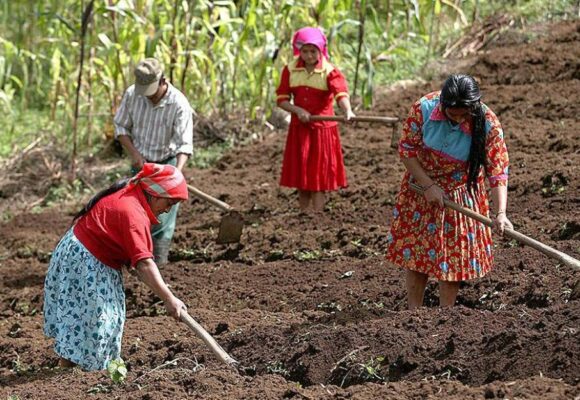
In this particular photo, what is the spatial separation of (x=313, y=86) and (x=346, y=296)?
2.48 meters

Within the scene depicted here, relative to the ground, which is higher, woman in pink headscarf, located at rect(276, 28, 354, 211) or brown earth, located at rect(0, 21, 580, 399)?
woman in pink headscarf, located at rect(276, 28, 354, 211)

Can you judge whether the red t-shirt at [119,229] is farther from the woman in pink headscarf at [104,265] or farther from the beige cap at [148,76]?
the beige cap at [148,76]

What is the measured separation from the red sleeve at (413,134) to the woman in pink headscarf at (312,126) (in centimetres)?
279

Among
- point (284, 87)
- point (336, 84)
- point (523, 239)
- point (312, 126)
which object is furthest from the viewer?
point (312, 126)

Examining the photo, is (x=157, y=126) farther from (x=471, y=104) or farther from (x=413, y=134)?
(x=471, y=104)

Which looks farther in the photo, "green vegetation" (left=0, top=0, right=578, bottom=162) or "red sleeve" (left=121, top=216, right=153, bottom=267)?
"green vegetation" (left=0, top=0, right=578, bottom=162)

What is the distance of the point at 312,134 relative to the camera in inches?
376

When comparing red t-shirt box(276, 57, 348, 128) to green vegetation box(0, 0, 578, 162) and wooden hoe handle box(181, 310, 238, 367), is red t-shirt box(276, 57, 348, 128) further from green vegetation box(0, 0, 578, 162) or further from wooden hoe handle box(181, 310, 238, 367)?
wooden hoe handle box(181, 310, 238, 367)

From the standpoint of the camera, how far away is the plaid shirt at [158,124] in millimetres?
8109

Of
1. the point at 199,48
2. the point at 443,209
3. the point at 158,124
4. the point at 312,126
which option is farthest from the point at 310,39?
the point at 199,48

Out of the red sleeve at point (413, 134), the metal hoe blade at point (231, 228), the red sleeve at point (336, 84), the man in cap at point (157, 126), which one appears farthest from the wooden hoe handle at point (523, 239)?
the red sleeve at point (336, 84)

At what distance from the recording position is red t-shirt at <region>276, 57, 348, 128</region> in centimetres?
925

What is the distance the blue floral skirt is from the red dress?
358 cm

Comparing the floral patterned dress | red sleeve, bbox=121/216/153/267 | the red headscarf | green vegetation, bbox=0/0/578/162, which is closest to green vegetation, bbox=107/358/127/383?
red sleeve, bbox=121/216/153/267
